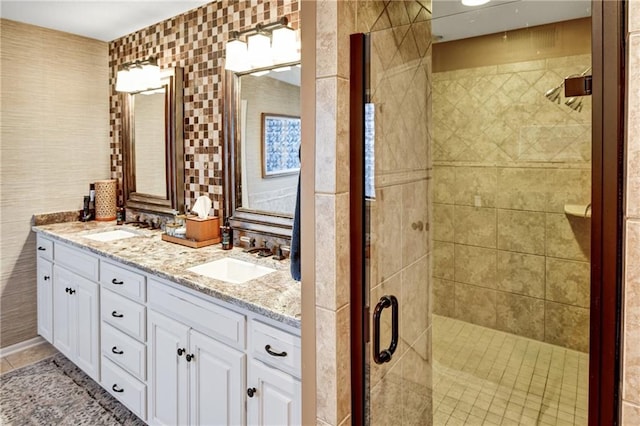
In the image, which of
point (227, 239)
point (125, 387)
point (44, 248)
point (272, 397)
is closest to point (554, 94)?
point (272, 397)

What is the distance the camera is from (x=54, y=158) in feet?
10.4

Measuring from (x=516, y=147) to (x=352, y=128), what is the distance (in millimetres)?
431

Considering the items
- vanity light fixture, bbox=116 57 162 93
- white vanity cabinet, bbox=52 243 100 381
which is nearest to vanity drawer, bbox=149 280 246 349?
white vanity cabinet, bbox=52 243 100 381

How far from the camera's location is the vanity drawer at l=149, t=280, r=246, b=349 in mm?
1604

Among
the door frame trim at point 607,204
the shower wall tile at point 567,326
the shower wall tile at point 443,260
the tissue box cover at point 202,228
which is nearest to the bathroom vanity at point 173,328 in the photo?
the tissue box cover at point 202,228

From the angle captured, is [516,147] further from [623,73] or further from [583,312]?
[583,312]

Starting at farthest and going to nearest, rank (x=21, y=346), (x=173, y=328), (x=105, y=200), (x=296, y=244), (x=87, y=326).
Result: (x=105, y=200), (x=21, y=346), (x=87, y=326), (x=173, y=328), (x=296, y=244)

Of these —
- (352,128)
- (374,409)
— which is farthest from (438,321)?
(352,128)

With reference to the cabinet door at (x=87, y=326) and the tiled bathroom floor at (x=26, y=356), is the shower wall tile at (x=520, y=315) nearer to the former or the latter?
the cabinet door at (x=87, y=326)

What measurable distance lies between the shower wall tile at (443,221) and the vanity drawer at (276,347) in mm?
596

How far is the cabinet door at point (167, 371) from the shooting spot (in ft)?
6.11

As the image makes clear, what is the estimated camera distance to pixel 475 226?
1.20 meters

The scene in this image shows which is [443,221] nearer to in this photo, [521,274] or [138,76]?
[521,274]

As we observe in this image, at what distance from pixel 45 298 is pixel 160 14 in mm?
2211
